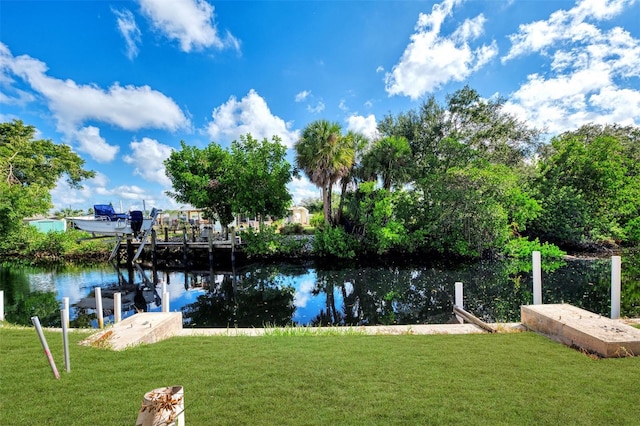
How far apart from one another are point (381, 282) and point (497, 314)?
4.98 m

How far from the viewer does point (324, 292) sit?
11.3 m

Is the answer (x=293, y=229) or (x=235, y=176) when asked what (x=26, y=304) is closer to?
(x=235, y=176)

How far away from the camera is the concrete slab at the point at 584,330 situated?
3523 mm

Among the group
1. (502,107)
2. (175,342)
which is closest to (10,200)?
(175,342)

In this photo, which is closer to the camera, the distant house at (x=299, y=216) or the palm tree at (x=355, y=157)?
the palm tree at (x=355, y=157)

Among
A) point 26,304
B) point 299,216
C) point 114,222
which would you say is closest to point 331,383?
point 26,304

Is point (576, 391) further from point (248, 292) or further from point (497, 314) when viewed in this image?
point (248, 292)

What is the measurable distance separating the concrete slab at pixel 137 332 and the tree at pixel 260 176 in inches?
482

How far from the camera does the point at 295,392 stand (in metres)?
2.82

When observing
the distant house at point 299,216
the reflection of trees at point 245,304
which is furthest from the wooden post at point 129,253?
the distant house at point 299,216

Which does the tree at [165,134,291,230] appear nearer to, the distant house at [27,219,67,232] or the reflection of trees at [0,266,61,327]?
the reflection of trees at [0,266,61,327]

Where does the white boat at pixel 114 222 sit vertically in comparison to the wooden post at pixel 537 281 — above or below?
above

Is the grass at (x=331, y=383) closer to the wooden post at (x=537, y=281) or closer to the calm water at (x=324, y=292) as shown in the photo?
the wooden post at (x=537, y=281)

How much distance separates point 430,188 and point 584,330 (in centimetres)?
1318
